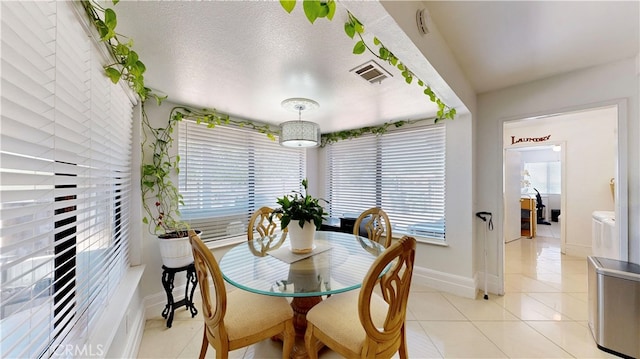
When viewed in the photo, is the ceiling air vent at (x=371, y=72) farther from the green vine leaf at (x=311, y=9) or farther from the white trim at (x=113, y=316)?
the white trim at (x=113, y=316)

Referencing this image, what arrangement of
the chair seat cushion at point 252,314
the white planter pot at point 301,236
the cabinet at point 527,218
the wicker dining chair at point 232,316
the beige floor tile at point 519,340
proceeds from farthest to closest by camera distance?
the cabinet at point 527,218
the white planter pot at point 301,236
the beige floor tile at point 519,340
the chair seat cushion at point 252,314
the wicker dining chair at point 232,316

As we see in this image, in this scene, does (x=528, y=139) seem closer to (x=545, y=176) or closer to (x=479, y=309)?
(x=479, y=309)

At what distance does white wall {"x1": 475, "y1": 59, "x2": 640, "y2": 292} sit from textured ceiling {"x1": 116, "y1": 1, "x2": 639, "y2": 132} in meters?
0.14

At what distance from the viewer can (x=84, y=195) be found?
123 cm

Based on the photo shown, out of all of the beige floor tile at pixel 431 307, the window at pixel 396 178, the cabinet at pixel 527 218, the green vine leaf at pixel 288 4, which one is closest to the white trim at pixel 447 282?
the beige floor tile at pixel 431 307

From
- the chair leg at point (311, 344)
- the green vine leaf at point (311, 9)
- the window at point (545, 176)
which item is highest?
the green vine leaf at point (311, 9)

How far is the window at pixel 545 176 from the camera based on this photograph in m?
8.09

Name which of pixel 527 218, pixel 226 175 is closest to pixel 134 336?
pixel 226 175

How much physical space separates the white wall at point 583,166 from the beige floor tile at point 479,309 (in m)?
3.12

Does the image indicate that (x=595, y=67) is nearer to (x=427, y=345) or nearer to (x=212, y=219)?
(x=427, y=345)

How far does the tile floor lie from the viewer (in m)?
1.82

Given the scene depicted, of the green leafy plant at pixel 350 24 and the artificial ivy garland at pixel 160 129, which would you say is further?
the artificial ivy garland at pixel 160 129

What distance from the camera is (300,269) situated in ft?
5.47

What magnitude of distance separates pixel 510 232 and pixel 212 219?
6.00 meters
